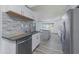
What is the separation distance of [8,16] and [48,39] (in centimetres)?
379

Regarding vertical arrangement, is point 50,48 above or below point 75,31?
below

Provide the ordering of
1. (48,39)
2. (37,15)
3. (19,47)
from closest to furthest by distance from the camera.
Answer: (19,47) → (37,15) → (48,39)

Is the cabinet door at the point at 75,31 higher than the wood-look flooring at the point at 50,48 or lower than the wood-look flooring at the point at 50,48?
higher

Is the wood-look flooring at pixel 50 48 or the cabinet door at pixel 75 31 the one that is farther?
the wood-look flooring at pixel 50 48

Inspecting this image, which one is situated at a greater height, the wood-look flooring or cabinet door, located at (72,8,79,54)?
cabinet door, located at (72,8,79,54)

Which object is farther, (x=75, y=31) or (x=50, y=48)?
(x=50, y=48)

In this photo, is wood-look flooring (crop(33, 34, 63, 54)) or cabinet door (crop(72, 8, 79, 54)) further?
wood-look flooring (crop(33, 34, 63, 54))
